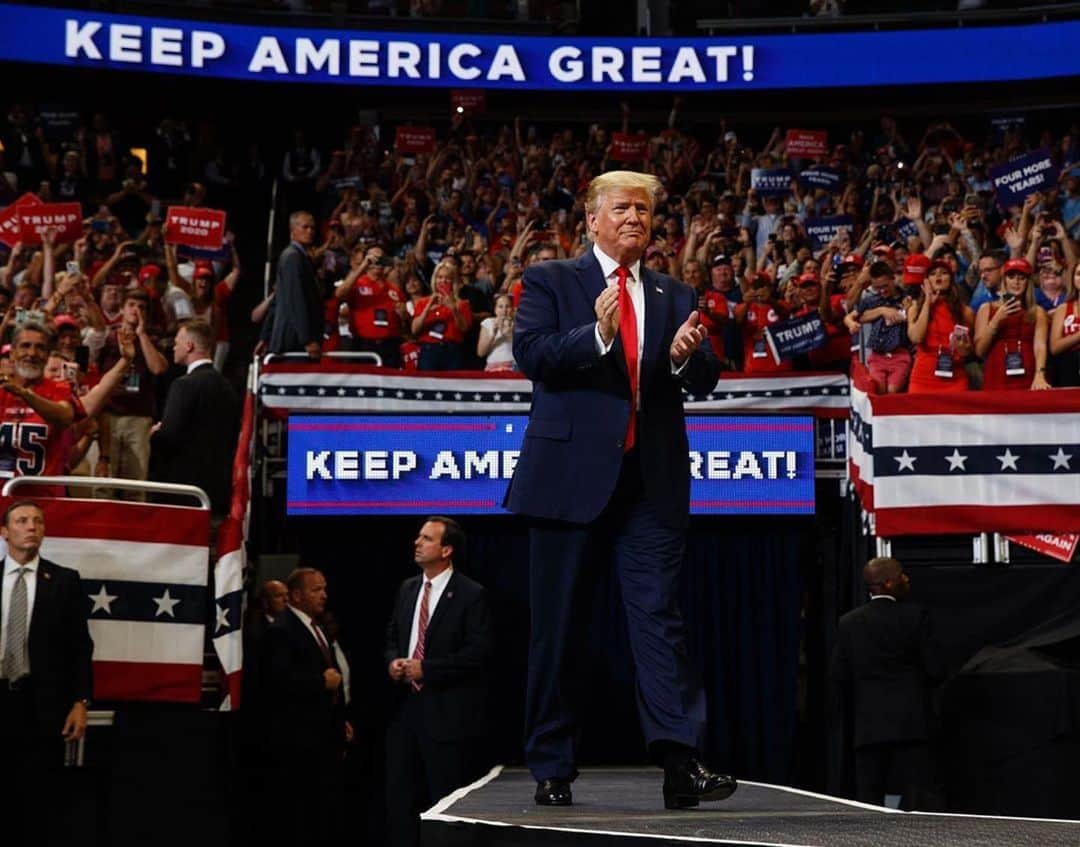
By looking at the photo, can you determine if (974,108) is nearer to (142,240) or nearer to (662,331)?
(142,240)

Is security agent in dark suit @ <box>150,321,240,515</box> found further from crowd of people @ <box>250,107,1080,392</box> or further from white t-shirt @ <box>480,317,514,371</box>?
white t-shirt @ <box>480,317,514,371</box>

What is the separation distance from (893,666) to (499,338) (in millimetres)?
4342

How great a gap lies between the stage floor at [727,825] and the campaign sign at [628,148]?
644 inches

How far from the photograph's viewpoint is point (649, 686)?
17.0ft

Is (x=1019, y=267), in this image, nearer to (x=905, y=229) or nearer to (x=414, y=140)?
(x=905, y=229)

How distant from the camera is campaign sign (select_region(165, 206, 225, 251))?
600 inches

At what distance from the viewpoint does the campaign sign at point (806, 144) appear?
67.9ft

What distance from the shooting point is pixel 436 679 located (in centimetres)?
1068

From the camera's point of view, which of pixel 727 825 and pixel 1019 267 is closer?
pixel 727 825

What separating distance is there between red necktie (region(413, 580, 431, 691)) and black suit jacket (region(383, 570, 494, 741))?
0.15 feet

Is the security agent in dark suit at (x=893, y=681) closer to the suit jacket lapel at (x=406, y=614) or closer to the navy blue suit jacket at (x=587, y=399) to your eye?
the suit jacket lapel at (x=406, y=614)

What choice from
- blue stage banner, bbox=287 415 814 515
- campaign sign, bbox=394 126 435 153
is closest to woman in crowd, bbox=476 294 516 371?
blue stage banner, bbox=287 415 814 515

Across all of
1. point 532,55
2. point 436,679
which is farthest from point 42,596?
point 532,55

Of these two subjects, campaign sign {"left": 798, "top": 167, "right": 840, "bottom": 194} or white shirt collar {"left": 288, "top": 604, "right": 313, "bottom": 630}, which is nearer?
white shirt collar {"left": 288, "top": 604, "right": 313, "bottom": 630}
